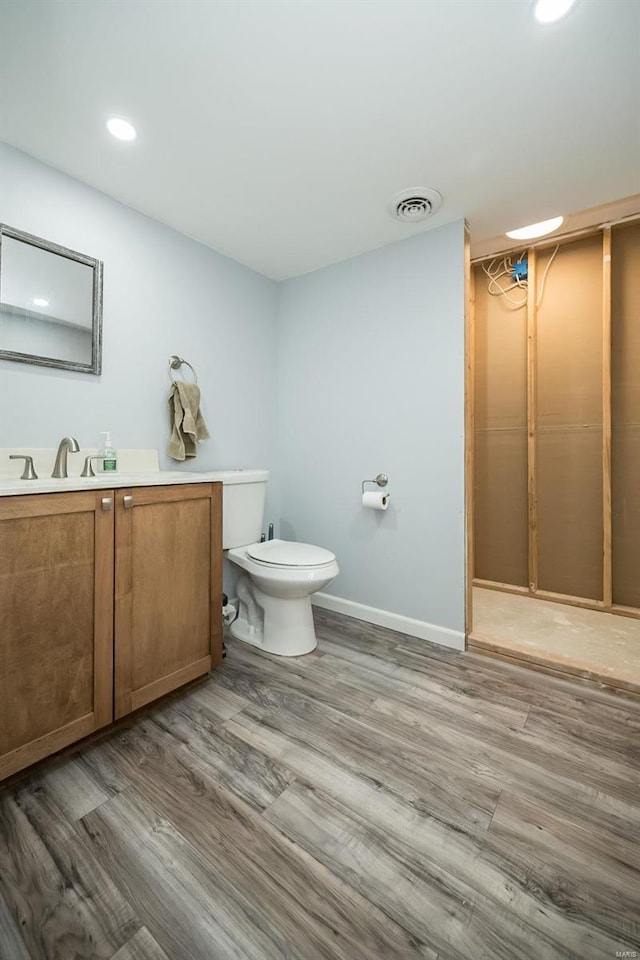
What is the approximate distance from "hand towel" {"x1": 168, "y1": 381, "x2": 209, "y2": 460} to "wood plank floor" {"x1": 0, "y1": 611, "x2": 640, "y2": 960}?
1140 millimetres

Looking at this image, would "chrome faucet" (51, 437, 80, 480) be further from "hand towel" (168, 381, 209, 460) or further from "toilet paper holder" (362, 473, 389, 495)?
"toilet paper holder" (362, 473, 389, 495)

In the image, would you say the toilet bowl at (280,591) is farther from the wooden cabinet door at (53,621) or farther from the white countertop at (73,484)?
the wooden cabinet door at (53,621)

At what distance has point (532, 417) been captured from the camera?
254 centimetres

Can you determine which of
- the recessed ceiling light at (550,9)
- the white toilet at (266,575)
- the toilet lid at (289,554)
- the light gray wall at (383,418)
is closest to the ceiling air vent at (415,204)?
the light gray wall at (383,418)

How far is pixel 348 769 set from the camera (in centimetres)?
123

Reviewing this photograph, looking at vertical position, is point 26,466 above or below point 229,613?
above

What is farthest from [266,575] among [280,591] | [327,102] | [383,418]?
[327,102]

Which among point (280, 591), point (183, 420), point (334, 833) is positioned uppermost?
point (183, 420)

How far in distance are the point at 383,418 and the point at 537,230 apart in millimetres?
1350

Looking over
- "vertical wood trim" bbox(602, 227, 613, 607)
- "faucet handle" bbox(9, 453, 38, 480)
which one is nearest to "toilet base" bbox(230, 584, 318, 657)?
"faucet handle" bbox(9, 453, 38, 480)

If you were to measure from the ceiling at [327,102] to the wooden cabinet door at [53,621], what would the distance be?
1.32 metres

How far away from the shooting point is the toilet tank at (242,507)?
201cm

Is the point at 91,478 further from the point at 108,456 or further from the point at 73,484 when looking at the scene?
the point at 108,456

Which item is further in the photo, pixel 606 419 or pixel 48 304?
pixel 606 419
